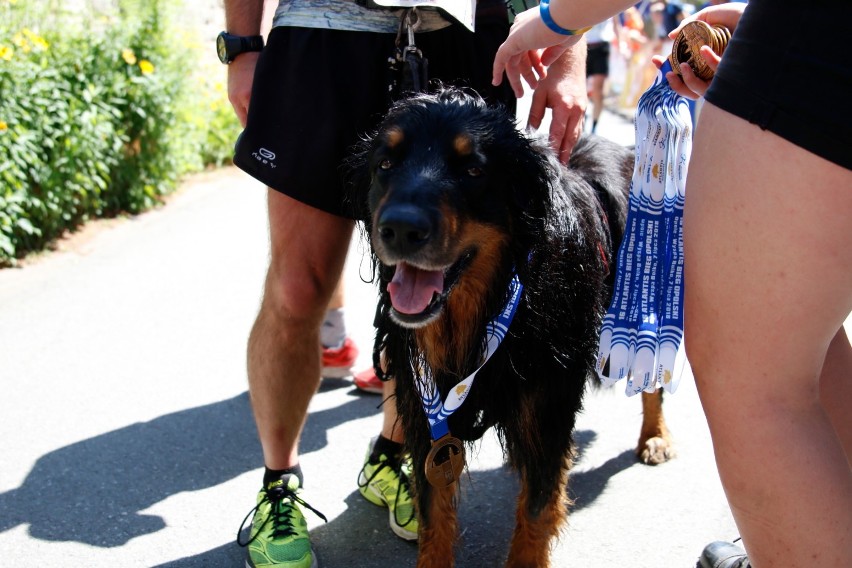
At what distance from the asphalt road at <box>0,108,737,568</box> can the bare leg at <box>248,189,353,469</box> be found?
5.9 inches

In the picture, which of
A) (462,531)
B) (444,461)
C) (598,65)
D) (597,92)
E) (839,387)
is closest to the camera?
(839,387)

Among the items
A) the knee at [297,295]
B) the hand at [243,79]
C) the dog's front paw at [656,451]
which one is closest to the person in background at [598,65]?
the dog's front paw at [656,451]

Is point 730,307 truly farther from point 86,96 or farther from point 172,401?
point 86,96

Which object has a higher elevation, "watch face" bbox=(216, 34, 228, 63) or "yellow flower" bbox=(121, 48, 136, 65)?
"watch face" bbox=(216, 34, 228, 63)

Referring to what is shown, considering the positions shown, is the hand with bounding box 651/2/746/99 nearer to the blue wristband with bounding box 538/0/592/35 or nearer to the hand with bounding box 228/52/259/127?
the blue wristband with bounding box 538/0/592/35

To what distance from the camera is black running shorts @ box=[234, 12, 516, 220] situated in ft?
9.04

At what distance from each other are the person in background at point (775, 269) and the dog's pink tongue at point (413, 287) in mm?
793

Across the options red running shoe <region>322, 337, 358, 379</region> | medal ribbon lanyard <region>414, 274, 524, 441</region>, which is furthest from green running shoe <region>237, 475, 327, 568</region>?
red running shoe <region>322, 337, 358, 379</region>

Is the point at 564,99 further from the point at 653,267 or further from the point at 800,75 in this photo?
the point at 800,75

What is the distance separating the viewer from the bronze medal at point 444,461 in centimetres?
265

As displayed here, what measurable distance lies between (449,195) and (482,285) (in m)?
0.35

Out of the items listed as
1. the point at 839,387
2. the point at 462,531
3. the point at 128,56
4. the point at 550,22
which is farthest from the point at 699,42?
the point at 128,56

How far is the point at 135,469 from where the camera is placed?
363 centimetres

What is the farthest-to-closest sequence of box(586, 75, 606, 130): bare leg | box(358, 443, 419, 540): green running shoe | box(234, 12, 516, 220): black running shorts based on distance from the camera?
box(586, 75, 606, 130): bare leg → box(358, 443, 419, 540): green running shoe → box(234, 12, 516, 220): black running shorts
